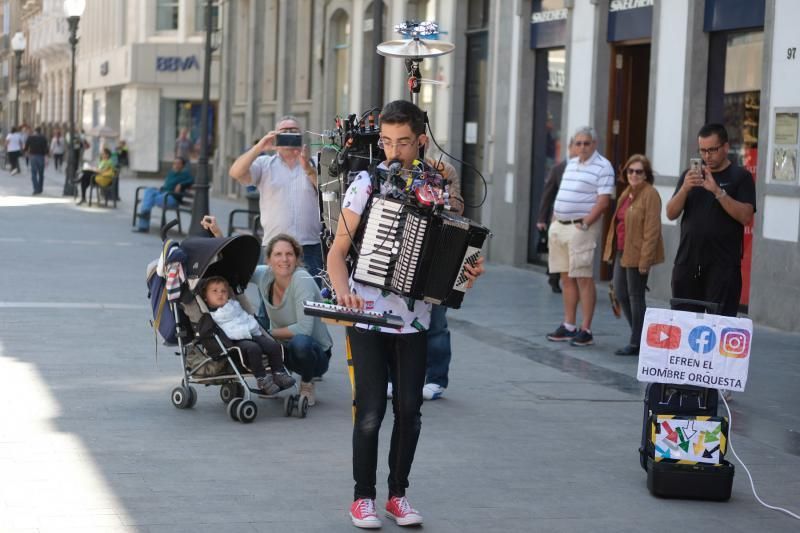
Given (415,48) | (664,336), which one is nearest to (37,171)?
(415,48)

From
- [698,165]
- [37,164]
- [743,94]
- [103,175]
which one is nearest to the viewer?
[698,165]

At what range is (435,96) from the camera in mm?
23969

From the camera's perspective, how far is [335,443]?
321 inches

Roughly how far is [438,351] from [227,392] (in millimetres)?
1465

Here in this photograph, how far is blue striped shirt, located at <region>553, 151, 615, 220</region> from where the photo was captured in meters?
12.5

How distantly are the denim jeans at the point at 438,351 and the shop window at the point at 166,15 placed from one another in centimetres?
4637

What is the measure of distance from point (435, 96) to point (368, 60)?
14.8 feet

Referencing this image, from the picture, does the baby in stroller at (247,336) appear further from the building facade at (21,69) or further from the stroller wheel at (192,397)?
the building facade at (21,69)

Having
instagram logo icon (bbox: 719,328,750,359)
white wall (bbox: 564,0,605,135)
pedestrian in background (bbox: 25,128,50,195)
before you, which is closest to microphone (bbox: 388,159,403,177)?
instagram logo icon (bbox: 719,328,750,359)

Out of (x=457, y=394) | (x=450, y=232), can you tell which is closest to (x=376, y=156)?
(x=450, y=232)

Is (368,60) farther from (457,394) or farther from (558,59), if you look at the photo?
(457,394)

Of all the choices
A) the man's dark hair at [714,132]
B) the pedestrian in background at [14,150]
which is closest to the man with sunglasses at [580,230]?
the man's dark hair at [714,132]

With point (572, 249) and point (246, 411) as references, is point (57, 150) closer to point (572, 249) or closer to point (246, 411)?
point (572, 249)

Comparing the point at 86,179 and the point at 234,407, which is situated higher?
the point at 86,179
